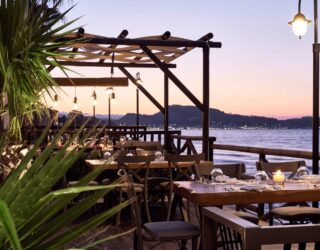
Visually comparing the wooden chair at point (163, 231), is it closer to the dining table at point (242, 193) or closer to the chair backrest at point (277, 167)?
the dining table at point (242, 193)

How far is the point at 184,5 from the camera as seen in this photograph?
47.2 feet

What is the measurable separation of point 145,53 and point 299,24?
4.32 m

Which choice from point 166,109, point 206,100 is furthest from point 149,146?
point 166,109

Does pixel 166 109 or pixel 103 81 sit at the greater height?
pixel 103 81

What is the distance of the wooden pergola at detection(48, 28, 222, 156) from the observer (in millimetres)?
9020

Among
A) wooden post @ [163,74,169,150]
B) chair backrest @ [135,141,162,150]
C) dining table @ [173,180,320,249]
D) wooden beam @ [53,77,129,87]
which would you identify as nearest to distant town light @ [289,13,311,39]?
dining table @ [173,180,320,249]

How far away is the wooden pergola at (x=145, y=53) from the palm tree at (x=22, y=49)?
11.9 feet

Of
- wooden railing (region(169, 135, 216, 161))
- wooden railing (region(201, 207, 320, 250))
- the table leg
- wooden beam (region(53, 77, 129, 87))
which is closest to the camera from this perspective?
wooden railing (region(201, 207, 320, 250))

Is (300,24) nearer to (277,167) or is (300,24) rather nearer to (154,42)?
(277,167)

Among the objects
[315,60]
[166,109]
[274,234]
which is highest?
[315,60]

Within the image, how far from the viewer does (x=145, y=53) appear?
10062mm

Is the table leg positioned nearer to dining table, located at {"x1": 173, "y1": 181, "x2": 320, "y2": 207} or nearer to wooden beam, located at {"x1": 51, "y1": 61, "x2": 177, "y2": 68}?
dining table, located at {"x1": 173, "y1": 181, "x2": 320, "y2": 207}

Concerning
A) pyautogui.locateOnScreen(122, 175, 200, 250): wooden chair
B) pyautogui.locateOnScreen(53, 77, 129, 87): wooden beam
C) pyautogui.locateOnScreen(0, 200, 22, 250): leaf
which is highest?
pyautogui.locateOnScreen(53, 77, 129, 87): wooden beam

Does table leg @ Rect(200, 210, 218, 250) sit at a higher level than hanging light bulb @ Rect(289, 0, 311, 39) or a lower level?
lower
